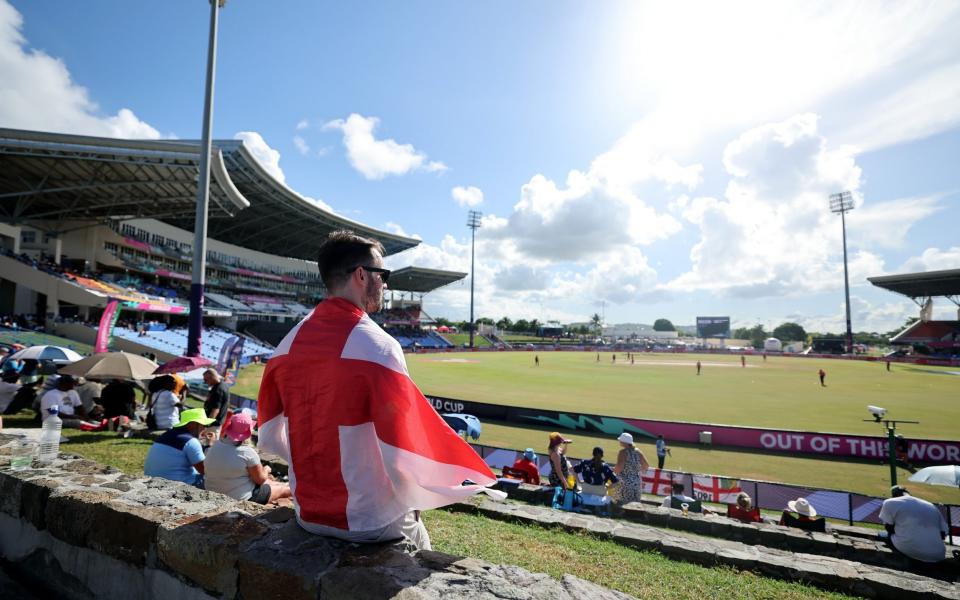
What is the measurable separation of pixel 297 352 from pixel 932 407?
29.0m

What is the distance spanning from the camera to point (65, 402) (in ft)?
27.9

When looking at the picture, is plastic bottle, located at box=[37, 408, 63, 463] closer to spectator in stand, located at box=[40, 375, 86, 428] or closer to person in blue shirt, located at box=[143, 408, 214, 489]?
person in blue shirt, located at box=[143, 408, 214, 489]

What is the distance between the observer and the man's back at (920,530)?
5.13m

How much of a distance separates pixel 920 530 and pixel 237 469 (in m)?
7.42

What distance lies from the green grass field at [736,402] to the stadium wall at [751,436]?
0.61 m

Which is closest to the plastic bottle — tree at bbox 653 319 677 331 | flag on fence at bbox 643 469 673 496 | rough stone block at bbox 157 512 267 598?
rough stone block at bbox 157 512 267 598

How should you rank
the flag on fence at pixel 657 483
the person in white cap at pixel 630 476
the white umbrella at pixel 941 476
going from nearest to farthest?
the white umbrella at pixel 941 476 < the person in white cap at pixel 630 476 < the flag on fence at pixel 657 483

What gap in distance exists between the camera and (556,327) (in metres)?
92.0

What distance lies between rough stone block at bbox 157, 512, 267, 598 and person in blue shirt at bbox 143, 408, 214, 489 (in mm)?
2882

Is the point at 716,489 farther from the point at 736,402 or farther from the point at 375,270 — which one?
the point at 736,402

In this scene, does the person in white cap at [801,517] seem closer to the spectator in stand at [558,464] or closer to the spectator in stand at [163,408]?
the spectator in stand at [558,464]

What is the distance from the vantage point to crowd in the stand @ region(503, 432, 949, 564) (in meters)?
5.16

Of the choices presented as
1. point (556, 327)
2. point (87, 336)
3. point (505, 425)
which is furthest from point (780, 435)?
point (556, 327)

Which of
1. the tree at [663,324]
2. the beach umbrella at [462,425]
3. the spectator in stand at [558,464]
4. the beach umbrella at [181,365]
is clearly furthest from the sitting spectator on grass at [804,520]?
the tree at [663,324]
